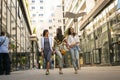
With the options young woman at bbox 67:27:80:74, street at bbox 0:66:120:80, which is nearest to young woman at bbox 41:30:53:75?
street at bbox 0:66:120:80

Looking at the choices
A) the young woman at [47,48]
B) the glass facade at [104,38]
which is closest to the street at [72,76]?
the young woman at [47,48]

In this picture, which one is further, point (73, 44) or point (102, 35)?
point (102, 35)

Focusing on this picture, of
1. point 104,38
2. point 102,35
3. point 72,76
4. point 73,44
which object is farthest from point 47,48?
point 102,35

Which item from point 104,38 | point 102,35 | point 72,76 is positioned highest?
point 102,35

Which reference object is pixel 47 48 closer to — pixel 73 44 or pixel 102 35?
pixel 73 44

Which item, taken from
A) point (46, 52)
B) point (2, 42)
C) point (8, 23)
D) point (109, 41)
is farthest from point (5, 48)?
point (109, 41)

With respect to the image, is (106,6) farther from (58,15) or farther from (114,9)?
(58,15)

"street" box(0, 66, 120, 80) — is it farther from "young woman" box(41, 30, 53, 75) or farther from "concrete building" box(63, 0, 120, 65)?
"concrete building" box(63, 0, 120, 65)

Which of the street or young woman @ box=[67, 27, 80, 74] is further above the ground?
young woman @ box=[67, 27, 80, 74]

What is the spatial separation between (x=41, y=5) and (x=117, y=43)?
322ft

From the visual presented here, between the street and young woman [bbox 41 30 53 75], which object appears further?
young woman [bbox 41 30 53 75]

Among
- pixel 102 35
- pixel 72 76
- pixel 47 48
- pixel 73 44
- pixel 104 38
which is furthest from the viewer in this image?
pixel 102 35

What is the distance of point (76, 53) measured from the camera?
13.4 m

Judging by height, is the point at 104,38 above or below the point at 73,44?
above
